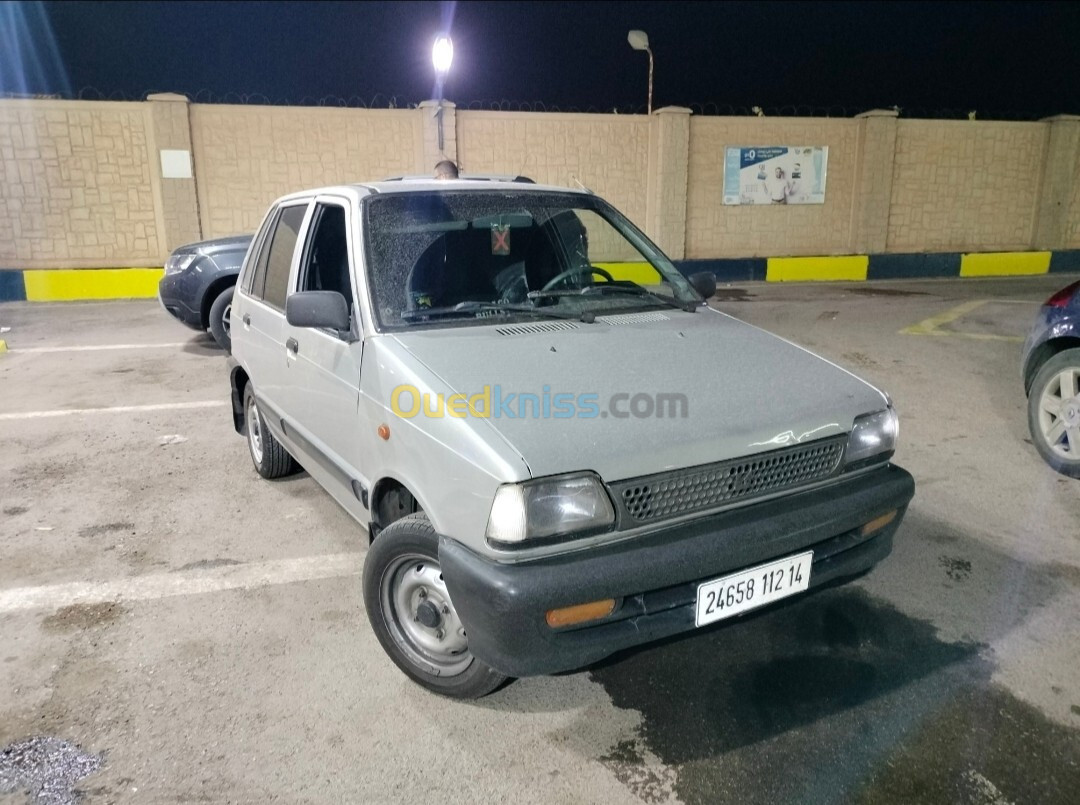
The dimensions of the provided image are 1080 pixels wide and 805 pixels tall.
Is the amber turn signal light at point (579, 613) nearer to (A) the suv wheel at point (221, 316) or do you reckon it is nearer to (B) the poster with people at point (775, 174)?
(A) the suv wheel at point (221, 316)

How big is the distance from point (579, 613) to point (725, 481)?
0.65 m

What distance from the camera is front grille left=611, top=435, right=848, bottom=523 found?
8.08ft

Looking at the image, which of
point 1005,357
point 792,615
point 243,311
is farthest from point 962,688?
point 1005,357

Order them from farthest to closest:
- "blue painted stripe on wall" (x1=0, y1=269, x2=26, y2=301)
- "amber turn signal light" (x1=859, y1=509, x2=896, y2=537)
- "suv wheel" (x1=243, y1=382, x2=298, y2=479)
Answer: "blue painted stripe on wall" (x1=0, y1=269, x2=26, y2=301) → "suv wheel" (x1=243, y1=382, x2=298, y2=479) → "amber turn signal light" (x1=859, y1=509, x2=896, y2=537)

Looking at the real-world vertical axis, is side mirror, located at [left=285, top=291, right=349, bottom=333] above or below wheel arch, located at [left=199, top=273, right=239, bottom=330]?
above

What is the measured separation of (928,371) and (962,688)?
5.49m

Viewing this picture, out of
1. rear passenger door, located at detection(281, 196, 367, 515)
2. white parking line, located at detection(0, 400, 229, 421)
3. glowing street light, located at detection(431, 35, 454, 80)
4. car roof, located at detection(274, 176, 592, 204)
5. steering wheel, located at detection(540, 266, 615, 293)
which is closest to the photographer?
rear passenger door, located at detection(281, 196, 367, 515)

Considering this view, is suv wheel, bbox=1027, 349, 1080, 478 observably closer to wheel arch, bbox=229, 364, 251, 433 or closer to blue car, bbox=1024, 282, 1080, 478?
blue car, bbox=1024, 282, 1080, 478

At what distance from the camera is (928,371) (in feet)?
25.4

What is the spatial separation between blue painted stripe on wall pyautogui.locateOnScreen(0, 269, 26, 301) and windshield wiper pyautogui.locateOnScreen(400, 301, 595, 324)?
12.4m

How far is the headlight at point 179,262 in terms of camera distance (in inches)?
335

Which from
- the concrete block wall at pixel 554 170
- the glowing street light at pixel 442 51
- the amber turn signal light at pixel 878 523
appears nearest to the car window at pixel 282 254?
the amber turn signal light at pixel 878 523

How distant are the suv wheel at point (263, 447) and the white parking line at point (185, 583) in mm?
1031

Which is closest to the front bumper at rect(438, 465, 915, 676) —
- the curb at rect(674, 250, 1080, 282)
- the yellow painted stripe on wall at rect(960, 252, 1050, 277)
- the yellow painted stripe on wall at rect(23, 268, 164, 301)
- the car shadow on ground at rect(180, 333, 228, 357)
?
the car shadow on ground at rect(180, 333, 228, 357)
